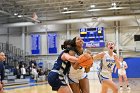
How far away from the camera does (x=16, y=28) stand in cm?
3284

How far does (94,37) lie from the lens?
28.1 meters

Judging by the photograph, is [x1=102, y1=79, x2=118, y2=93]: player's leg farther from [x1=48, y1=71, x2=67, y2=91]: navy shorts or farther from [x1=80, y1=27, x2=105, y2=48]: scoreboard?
[x1=80, y1=27, x2=105, y2=48]: scoreboard

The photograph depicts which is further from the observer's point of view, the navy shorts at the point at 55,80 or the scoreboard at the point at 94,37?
the scoreboard at the point at 94,37

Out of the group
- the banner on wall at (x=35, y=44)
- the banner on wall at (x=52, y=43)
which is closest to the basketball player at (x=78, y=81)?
the banner on wall at (x=52, y=43)

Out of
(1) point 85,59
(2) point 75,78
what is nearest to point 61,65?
(1) point 85,59

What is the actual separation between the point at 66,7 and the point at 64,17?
4.25 meters

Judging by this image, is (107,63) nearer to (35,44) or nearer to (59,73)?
(59,73)

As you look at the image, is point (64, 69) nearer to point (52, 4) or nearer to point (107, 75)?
point (107, 75)

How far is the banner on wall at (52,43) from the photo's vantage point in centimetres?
3078

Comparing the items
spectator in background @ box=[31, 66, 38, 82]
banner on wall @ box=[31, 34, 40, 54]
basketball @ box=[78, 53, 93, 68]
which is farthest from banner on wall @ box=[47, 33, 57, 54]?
basketball @ box=[78, 53, 93, 68]

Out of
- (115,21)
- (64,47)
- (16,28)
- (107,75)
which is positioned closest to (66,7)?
(115,21)

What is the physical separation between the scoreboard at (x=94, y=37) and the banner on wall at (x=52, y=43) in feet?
13.4

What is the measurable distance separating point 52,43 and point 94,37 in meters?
5.35

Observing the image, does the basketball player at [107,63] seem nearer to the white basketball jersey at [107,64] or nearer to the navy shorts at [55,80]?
the white basketball jersey at [107,64]
